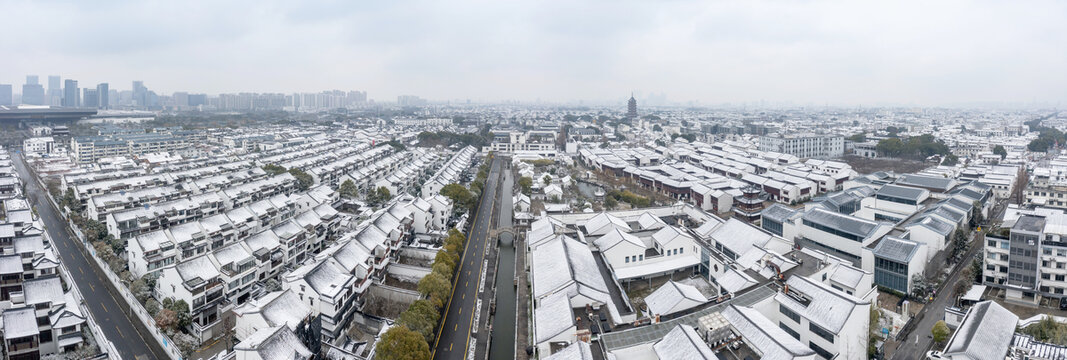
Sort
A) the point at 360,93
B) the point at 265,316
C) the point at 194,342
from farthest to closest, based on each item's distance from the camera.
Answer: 1. the point at 360,93
2. the point at 194,342
3. the point at 265,316

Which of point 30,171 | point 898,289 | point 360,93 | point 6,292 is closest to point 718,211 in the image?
point 898,289

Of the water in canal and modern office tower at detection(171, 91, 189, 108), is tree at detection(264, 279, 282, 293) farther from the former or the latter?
modern office tower at detection(171, 91, 189, 108)

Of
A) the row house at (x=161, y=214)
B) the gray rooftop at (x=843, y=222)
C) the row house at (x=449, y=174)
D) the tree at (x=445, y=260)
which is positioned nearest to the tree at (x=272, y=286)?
the tree at (x=445, y=260)

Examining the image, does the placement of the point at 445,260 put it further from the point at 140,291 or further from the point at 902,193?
the point at 902,193

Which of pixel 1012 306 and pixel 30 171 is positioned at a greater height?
pixel 30 171

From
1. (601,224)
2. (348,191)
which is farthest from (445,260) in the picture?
(348,191)

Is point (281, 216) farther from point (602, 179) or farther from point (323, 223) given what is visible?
point (602, 179)
